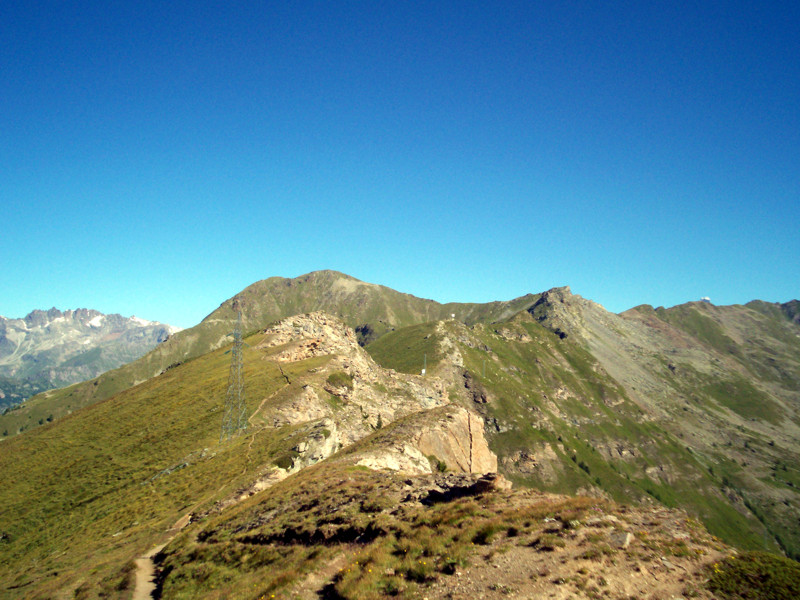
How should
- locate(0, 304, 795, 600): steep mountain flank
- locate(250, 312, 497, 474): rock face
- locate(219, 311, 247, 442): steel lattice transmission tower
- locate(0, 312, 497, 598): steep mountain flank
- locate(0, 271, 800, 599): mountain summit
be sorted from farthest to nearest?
locate(219, 311, 247, 442): steel lattice transmission tower
locate(250, 312, 497, 474): rock face
locate(0, 312, 497, 598): steep mountain flank
locate(0, 304, 795, 600): steep mountain flank
locate(0, 271, 800, 599): mountain summit

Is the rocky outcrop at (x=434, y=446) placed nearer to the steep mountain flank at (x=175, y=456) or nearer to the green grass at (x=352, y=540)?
the steep mountain flank at (x=175, y=456)

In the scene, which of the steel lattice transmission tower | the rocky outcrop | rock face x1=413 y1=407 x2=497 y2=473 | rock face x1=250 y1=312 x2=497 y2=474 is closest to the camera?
the rocky outcrop

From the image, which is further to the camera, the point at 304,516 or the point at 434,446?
the point at 434,446

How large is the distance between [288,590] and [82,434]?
86.4 meters

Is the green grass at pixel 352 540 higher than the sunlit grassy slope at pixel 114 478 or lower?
higher

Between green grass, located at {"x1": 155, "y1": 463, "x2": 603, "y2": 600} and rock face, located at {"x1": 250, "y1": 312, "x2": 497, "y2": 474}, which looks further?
rock face, located at {"x1": 250, "y1": 312, "x2": 497, "y2": 474}

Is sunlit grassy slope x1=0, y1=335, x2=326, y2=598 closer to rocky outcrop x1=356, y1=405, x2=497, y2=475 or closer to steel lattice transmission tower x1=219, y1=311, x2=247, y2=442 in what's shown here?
steel lattice transmission tower x1=219, y1=311, x2=247, y2=442

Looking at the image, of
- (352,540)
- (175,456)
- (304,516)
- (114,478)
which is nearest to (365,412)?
(175,456)

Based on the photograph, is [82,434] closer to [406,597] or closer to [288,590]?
[288,590]

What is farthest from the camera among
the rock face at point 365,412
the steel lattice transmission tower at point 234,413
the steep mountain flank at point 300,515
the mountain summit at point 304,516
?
the steel lattice transmission tower at point 234,413

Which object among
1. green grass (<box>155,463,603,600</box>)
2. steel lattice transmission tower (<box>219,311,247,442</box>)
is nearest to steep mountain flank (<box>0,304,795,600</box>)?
green grass (<box>155,463,603,600</box>)

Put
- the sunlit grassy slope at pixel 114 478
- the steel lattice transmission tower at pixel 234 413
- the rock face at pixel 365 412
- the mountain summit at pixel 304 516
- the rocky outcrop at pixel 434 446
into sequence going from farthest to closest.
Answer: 1. the steel lattice transmission tower at pixel 234 413
2. the rock face at pixel 365 412
3. the rocky outcrop at pixel 434 446
4. the sunlit grassy slope at pixel 114 478
5. the mountain summit at pixel 304 516

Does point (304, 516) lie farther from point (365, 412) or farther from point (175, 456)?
point (365, 412)

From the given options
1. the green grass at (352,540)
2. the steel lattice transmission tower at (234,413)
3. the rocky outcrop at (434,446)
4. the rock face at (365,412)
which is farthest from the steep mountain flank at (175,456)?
the green grass at (352,540)
